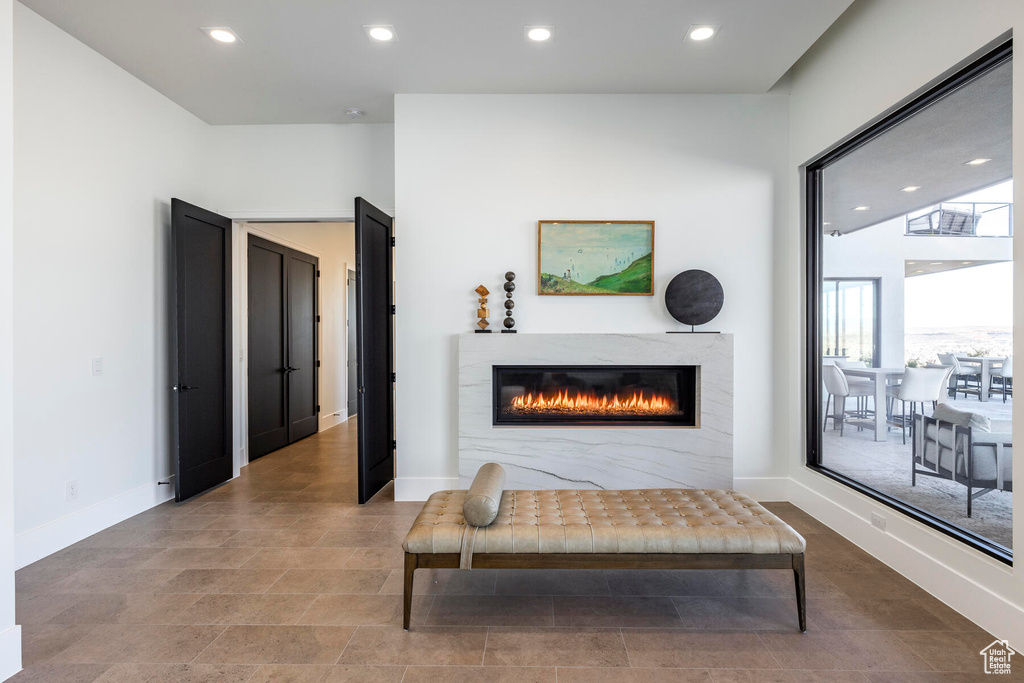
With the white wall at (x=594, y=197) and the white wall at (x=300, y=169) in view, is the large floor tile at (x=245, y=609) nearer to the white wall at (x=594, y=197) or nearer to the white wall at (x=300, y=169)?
the white wall at (x=594, y=197)

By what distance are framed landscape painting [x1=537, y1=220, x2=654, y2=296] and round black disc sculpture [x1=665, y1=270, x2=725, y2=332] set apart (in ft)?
0.74

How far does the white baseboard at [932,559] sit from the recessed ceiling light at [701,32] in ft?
9.66

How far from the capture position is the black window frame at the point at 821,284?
8.25ft

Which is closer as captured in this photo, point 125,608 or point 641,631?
point 641,631

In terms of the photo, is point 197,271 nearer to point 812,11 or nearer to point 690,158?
point 690,158

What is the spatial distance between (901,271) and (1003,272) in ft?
2.15

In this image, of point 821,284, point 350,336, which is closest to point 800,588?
point 821,284

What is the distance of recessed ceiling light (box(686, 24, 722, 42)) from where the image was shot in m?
3.23

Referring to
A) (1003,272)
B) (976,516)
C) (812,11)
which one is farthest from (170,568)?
(812,11)

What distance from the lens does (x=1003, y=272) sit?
2.35 meters

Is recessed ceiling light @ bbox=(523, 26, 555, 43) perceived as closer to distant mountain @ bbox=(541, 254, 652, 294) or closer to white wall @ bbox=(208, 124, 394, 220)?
distant mountain @ bbox=(541, 254, 652, 294)

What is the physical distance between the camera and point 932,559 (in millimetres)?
2682

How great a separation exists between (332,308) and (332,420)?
5.14 ft

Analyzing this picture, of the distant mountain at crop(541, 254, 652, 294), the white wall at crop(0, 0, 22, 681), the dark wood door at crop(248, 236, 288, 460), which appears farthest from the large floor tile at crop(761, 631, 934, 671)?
the dark wood door at crop(248, 236, 288, 460)
